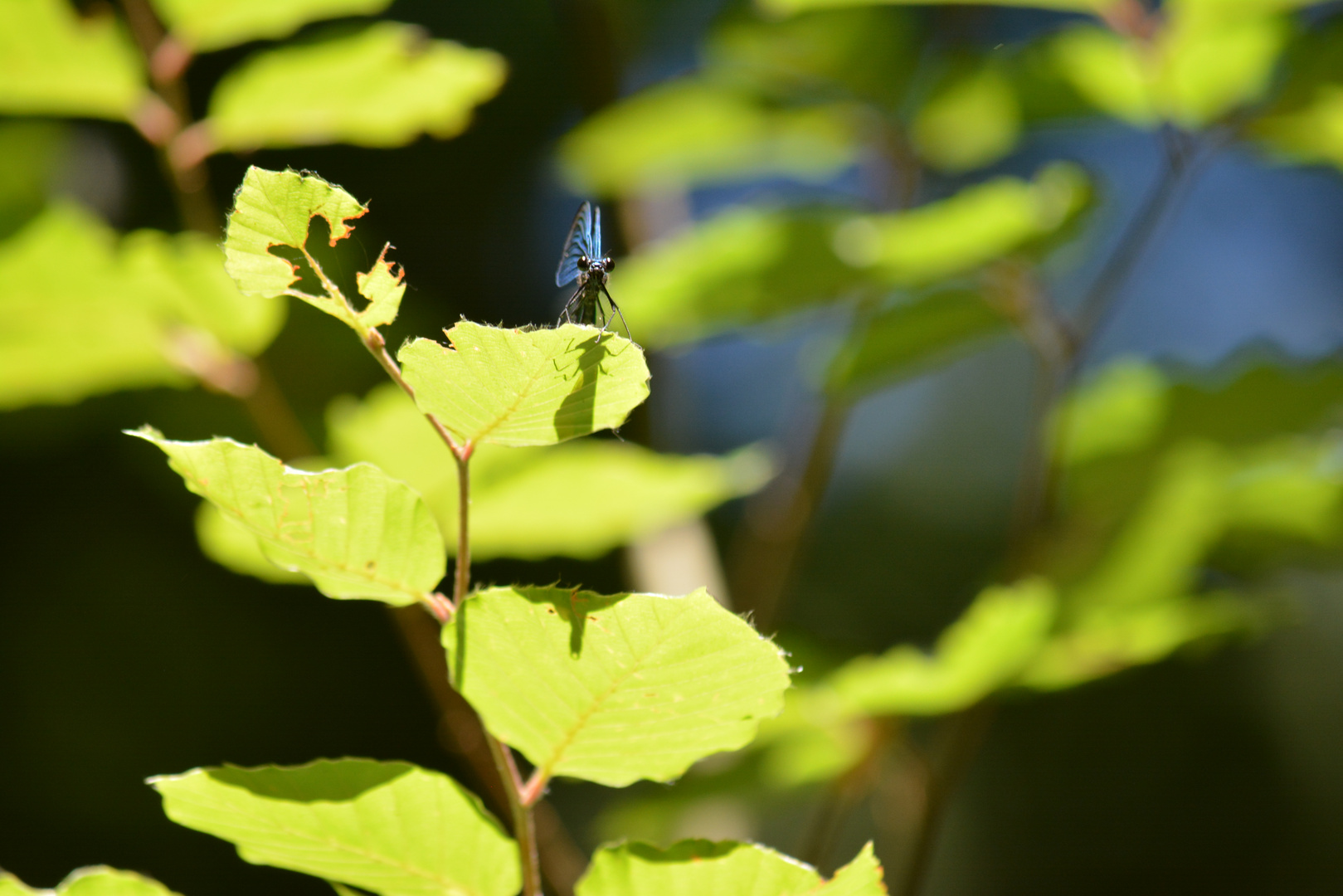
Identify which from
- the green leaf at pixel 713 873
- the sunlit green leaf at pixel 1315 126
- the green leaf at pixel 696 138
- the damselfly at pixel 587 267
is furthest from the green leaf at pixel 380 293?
the sunlit green leaf at pixel 1315 126

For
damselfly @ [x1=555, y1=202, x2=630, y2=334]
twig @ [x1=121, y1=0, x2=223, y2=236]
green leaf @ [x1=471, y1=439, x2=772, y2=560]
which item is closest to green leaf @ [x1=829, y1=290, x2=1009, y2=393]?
green leaf @ [x1=471, y1=439, x2=772, y2=560]

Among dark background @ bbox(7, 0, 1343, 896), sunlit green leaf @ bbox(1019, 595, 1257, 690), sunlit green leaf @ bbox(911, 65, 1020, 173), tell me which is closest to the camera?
sunlit green leaf @ bbox(1019, 595, 1257, 690)

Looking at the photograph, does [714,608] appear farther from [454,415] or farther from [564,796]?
[564,796]

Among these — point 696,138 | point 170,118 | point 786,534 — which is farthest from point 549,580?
point 170,118

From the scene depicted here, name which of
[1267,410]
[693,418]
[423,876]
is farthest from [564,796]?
[423,876]

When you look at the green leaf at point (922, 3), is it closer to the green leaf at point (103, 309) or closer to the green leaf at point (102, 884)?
the green leaf at point (103, 309)

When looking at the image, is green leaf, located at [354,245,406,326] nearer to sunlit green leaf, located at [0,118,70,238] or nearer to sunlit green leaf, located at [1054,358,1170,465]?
sunlit green leaf, located at [0,118,70,238]
